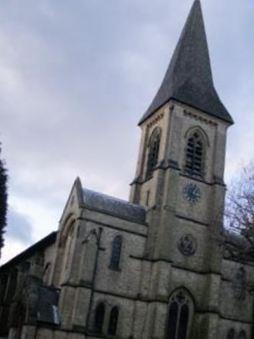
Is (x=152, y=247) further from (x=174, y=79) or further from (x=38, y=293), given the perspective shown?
(x=174, y=79)

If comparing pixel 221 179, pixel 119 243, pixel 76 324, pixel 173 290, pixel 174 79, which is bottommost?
pixel 76 324

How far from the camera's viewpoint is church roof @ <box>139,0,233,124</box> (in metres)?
47.5

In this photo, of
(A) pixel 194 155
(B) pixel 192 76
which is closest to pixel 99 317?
(A) pixel 194 155

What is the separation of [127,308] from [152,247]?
15.0ft

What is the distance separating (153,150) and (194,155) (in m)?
3.62

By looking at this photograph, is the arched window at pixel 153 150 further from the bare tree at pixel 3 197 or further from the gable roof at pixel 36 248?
the bare tree at pixel 3 197

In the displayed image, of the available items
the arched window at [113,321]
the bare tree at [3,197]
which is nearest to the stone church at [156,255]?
the arched window at [113,321]

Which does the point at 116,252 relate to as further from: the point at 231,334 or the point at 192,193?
the point at 231,334

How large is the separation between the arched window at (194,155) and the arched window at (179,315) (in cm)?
947

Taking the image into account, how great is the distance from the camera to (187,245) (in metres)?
43.0

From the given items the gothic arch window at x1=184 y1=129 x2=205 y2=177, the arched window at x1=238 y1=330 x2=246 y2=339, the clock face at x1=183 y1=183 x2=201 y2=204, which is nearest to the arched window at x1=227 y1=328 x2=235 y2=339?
the arched window at x1=238 y1=330 x2=246 y2=339

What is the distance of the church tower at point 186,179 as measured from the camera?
41500 mm

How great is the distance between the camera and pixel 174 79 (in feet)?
159

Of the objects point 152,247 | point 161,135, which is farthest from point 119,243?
point 161,135
